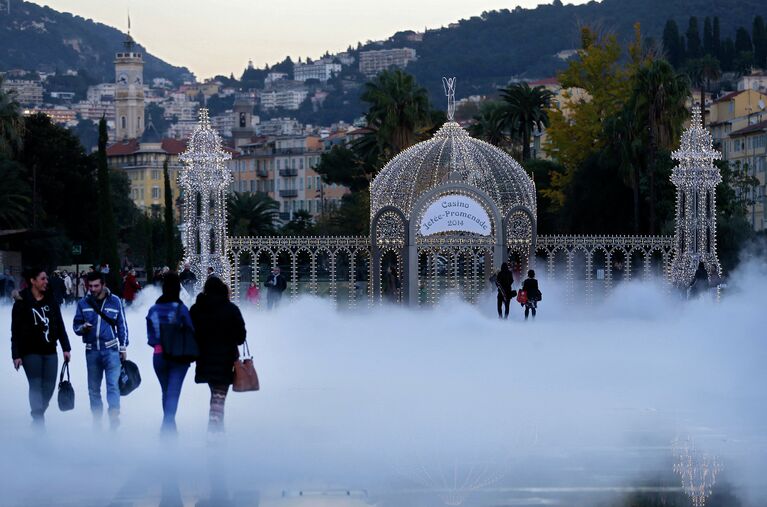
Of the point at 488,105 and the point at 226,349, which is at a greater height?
the point at 488,105

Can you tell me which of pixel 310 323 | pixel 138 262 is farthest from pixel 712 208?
pixel 138 262

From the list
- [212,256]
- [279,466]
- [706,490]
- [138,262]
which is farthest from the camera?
[138,262]

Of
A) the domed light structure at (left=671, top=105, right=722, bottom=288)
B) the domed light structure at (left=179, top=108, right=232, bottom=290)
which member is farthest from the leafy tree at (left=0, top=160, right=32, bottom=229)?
the domed light structure at (left=671, top=105, right=722, bottom=288)

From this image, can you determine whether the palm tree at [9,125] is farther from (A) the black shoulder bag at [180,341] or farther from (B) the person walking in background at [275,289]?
(A) the black shoulder bag at [180,341]

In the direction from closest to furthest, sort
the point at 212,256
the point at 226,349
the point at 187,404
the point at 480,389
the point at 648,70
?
the point at 226,349
the point at 187,404
the point at 480,389
the point at 212,256
the point at 648,70

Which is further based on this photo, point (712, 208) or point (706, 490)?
point (712, 208)

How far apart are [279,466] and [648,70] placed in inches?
1785

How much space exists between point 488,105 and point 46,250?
3906 cm

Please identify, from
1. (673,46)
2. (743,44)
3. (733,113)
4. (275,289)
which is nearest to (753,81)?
(673,46)

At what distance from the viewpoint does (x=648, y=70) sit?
58000 mm

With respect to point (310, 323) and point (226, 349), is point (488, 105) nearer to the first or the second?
point (310, 323)

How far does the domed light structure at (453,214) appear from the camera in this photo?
38.0m

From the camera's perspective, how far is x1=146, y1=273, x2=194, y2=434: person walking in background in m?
15.8

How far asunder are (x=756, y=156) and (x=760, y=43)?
6966 cm
